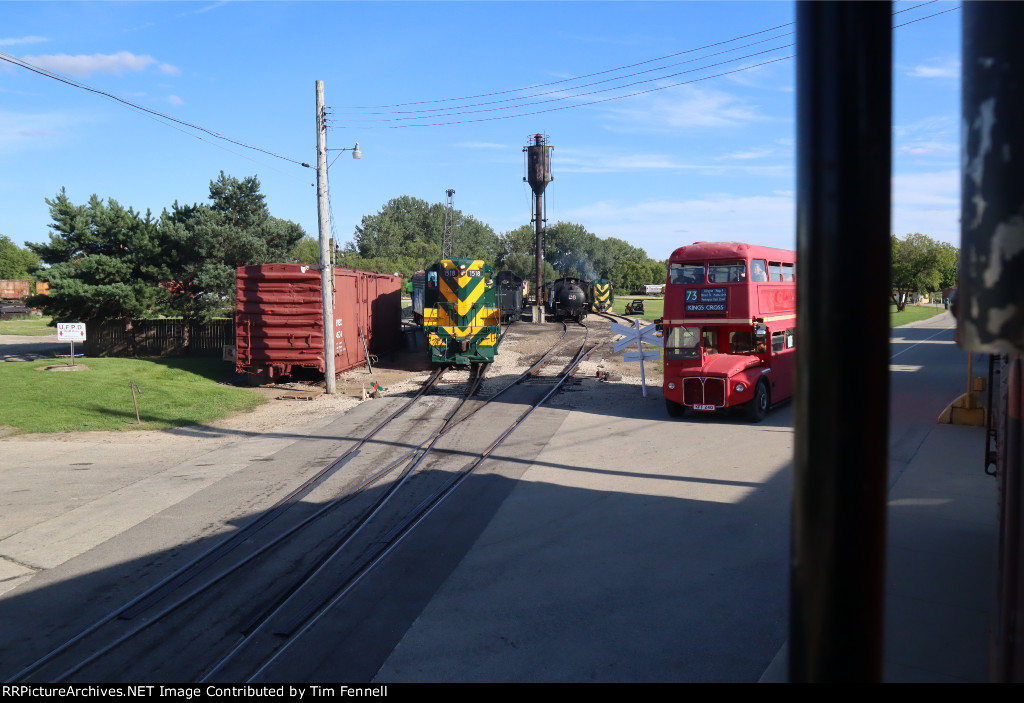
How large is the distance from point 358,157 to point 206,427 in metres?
8.45

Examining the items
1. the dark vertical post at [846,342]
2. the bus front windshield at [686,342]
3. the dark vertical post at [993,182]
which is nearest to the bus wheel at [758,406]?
the bus front windshield at [686,342]

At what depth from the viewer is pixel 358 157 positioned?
19891 mm

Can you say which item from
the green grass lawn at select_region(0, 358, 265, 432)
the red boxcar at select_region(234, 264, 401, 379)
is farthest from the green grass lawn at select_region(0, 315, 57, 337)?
the red boxcar at select_region(234, 264, 401, 379)

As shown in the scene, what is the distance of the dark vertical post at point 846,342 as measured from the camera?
164cm

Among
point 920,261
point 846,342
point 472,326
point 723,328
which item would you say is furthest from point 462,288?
point 920,261

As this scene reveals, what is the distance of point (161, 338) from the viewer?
29.3m

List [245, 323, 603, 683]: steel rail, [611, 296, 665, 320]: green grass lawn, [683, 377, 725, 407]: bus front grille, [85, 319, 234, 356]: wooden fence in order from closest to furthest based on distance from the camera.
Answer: [245, 323, 603, 683]: steel rail < [683, 377, 725, 407]: bus front grille < [85, 319, 234, 356]: wooden fence < [611, 296, 665, 320]: green grass lawn

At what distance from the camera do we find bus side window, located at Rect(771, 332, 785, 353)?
1622 centimetres

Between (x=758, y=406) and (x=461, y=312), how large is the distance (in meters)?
9.97

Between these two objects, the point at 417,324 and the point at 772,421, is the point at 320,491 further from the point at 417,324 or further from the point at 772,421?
the point at 417,324

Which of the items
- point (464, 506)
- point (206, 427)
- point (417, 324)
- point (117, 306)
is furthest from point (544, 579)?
point (417, 324)

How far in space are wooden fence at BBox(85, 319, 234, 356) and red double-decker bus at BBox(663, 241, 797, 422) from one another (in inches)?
767

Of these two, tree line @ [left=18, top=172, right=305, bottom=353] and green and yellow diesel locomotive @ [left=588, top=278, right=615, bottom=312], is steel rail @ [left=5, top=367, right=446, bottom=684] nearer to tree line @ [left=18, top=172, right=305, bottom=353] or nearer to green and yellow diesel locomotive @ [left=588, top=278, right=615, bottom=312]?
tree line @ [left=18, top=172, right=305, bottom=353]

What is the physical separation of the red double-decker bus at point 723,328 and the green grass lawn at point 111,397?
10.8 meters
